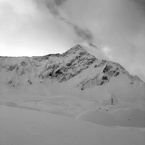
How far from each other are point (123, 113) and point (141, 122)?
251 cm

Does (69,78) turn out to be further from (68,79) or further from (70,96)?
(70,96)

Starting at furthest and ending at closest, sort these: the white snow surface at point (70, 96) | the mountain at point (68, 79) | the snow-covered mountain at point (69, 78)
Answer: the snow-covered mountain at point (69, 78) < the mountain at point (68, 79) < the white snow surface at point (70, 96)

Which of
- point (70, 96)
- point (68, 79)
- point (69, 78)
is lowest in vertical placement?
point (70, 96)

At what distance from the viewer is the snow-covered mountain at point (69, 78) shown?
65438 mm

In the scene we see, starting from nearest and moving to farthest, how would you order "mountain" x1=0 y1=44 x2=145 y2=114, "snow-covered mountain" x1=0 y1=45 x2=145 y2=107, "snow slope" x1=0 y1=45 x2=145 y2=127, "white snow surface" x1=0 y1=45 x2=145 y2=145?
"white snow surface" x1=0 y1=45 x2=145 y2=145, "snow slope" x1=0 y1=45 x2=145 y2=127, "mountain" x1=0 y1=44 x2=145 y2=114, "snow-covered mountain" x1=0 y1=45 x2=145 y2=107

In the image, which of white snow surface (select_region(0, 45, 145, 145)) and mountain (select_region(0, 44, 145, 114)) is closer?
white snow surface (select_region(0, 45, 145, 145))

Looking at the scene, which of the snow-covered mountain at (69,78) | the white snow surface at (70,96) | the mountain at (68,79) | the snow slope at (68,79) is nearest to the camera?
the white snow surface at (70,96)

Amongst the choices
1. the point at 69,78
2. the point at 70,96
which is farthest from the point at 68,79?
the point at 70,96

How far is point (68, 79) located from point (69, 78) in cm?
92

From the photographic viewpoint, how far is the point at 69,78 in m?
88.4

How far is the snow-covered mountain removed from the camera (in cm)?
6544

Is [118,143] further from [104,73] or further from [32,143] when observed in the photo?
[104,73]

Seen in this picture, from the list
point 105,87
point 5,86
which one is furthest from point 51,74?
point 105,87

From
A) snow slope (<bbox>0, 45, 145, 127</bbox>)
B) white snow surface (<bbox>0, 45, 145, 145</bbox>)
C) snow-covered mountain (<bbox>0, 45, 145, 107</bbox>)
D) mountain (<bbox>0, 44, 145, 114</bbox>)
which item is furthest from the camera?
snow-covered mountain (<bbox>0, 45, 145, 107</bbox>)
